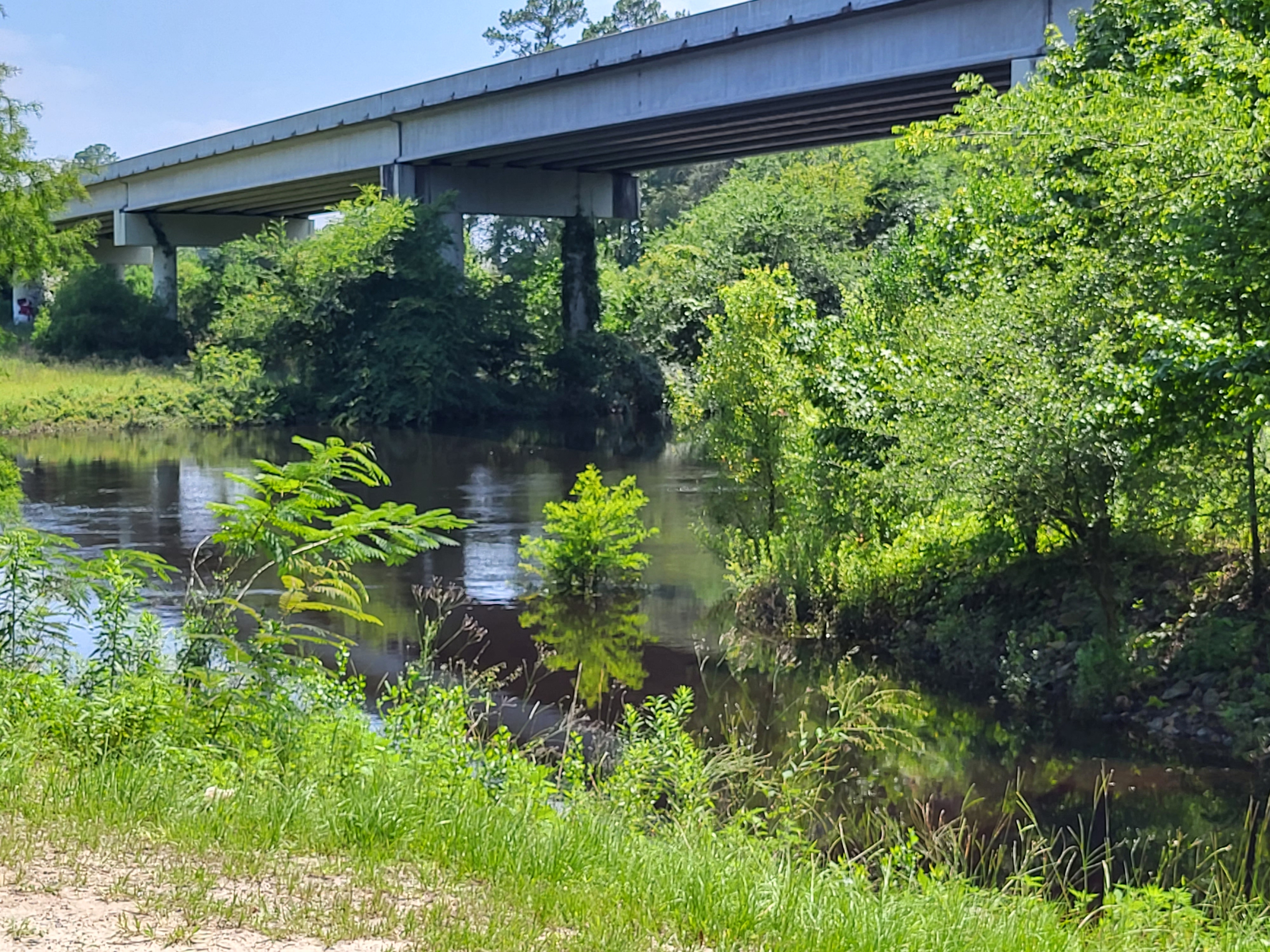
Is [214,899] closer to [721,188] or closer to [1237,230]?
[1237,230]

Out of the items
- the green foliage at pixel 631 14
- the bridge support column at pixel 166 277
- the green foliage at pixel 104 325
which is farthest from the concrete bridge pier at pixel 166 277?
the green foliage at pixel 631 14

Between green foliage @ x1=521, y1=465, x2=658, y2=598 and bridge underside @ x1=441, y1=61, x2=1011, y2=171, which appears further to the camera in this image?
bridge underside @ x1=441, y1=61, x2=1011, y2=171

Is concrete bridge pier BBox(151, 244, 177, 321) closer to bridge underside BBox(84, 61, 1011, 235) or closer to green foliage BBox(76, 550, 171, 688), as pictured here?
bridge underside BBox(84, 61, 1011, 235)

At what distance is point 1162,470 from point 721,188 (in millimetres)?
42775

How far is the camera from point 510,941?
174 inches

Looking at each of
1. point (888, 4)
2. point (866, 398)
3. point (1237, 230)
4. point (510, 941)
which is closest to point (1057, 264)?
point (866, 398)

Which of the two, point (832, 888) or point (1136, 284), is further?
point (1136, 284)

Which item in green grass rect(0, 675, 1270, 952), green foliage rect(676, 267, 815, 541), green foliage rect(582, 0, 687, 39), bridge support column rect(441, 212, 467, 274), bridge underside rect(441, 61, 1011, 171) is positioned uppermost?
green foliage rect(582, 0, 687, 39)

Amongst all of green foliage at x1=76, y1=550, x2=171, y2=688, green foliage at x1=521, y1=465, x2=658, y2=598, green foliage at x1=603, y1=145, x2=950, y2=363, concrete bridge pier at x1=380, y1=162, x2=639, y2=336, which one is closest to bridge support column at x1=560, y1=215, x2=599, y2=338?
concrete bridge pier at x1=380, y1=162, x2=639, y2=336

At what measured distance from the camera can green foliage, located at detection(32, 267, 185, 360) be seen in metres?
54.5

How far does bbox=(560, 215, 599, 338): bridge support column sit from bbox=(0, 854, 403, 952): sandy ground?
43.5m

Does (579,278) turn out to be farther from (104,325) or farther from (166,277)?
(166,277)

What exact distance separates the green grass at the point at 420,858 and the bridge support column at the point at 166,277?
181 feet

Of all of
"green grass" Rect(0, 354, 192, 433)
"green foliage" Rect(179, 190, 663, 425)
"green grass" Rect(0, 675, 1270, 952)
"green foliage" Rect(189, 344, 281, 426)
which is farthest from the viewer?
"green foliage" Rect(189, 344, 281, 426)
